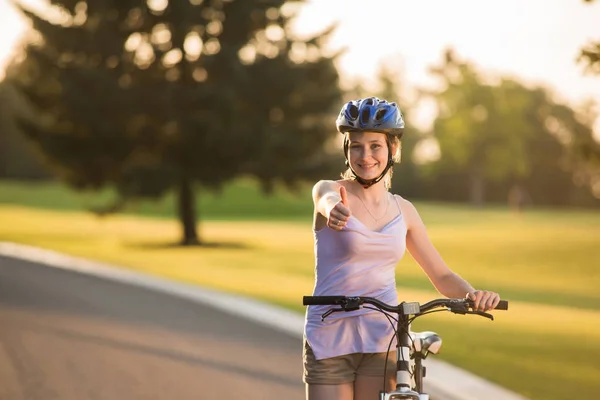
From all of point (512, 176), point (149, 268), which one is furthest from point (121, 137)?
point (512, 176)

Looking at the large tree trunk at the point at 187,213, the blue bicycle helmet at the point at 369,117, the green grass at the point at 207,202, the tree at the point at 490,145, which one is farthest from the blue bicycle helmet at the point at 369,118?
the tree at the point at 490,145

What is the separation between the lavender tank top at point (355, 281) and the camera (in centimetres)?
452

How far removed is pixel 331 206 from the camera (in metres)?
4.24

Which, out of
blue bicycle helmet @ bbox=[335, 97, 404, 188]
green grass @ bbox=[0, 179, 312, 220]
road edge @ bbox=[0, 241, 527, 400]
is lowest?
green grass @ bbox=[0, 179, 312, 220]

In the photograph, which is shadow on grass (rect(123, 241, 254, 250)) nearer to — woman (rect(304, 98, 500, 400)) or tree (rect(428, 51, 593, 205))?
woman (rect(304, 98, 500, 400))

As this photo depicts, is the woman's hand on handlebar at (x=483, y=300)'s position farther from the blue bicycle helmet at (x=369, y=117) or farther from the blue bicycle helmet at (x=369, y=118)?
the blue bicycle helmet at (x=369, y=117)

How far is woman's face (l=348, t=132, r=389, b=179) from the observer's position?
4.64 m

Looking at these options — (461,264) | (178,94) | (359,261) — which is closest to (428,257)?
(359,261)

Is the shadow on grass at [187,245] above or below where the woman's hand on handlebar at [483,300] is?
below

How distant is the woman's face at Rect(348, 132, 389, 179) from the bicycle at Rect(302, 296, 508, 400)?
552 millimetres

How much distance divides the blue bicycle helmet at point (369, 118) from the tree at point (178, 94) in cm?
3538

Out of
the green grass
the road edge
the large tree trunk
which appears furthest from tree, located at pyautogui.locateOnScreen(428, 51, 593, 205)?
the road edge

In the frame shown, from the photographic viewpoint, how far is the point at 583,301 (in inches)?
870

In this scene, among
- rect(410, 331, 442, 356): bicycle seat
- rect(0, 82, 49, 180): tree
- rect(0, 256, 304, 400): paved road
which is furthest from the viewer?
rect(0, 82, 49, 180): tree
